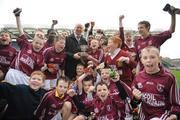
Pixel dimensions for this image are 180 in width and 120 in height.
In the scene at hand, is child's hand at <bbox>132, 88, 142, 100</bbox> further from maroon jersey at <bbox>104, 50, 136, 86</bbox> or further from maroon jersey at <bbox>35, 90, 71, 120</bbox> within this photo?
maroon jersey at <bbox>104, 50, 136, 86</bbox>

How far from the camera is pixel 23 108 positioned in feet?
17.6

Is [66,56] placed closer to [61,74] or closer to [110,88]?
[61,74]

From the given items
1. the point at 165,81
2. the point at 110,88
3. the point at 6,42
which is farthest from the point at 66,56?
the point at 165,81

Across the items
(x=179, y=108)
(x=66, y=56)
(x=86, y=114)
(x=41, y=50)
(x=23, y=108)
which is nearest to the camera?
(x=179, y=108)

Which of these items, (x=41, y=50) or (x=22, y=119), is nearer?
(x=22, y=119)

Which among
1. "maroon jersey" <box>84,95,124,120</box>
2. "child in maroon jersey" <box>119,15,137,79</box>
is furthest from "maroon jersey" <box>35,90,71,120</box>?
"child in maroon jersey" <box>119,15,137,79</box>

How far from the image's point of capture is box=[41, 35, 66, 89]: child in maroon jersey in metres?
8.27

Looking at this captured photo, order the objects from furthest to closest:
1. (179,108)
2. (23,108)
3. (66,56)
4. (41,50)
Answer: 1. (66,56)
2. (41,50)
3. (23,108)
4. (179,108)

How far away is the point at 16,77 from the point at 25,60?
429mm

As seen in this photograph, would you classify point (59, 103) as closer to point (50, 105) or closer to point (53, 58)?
point (50, 105)

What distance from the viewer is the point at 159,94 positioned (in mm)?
5137

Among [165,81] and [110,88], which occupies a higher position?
[165,81]

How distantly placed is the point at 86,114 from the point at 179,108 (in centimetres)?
203

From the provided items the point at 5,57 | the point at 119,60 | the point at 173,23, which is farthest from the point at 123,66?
the point at 5,57
